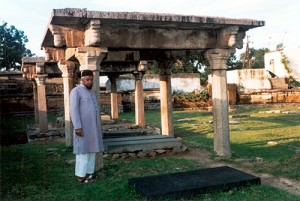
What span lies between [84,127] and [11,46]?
33780 millimetres

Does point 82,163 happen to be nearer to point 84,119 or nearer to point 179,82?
point 84,119

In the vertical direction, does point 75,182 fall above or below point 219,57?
below

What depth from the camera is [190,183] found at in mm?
4535

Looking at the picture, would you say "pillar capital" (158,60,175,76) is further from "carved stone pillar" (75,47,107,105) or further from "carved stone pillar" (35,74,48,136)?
"carved stone pillar" (35,74,48,136)

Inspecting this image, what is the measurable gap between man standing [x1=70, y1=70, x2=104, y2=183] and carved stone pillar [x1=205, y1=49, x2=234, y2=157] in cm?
296

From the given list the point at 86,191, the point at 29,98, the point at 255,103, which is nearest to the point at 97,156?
the point at 86,191

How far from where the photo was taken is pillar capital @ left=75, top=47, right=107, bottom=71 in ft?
20.0

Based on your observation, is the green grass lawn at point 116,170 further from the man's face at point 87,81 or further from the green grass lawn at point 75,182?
the man's face at point 87,81

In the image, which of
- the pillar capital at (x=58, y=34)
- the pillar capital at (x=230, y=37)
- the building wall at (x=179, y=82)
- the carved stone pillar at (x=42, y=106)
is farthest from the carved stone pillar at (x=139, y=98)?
the building wall at (x=179, y=82)

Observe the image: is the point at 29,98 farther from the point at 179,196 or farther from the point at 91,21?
the point at 179,196

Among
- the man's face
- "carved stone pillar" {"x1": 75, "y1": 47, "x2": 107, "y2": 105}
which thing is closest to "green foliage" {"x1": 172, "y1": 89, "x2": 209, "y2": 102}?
"carved stone pillar" {"x1": 75, "y1": 47, "x2": 107, "y2": 105}

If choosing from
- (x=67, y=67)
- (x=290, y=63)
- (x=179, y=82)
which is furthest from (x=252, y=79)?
(x=67, y=67)

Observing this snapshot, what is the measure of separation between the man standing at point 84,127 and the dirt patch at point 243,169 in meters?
2.39

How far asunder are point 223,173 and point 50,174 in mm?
3227
